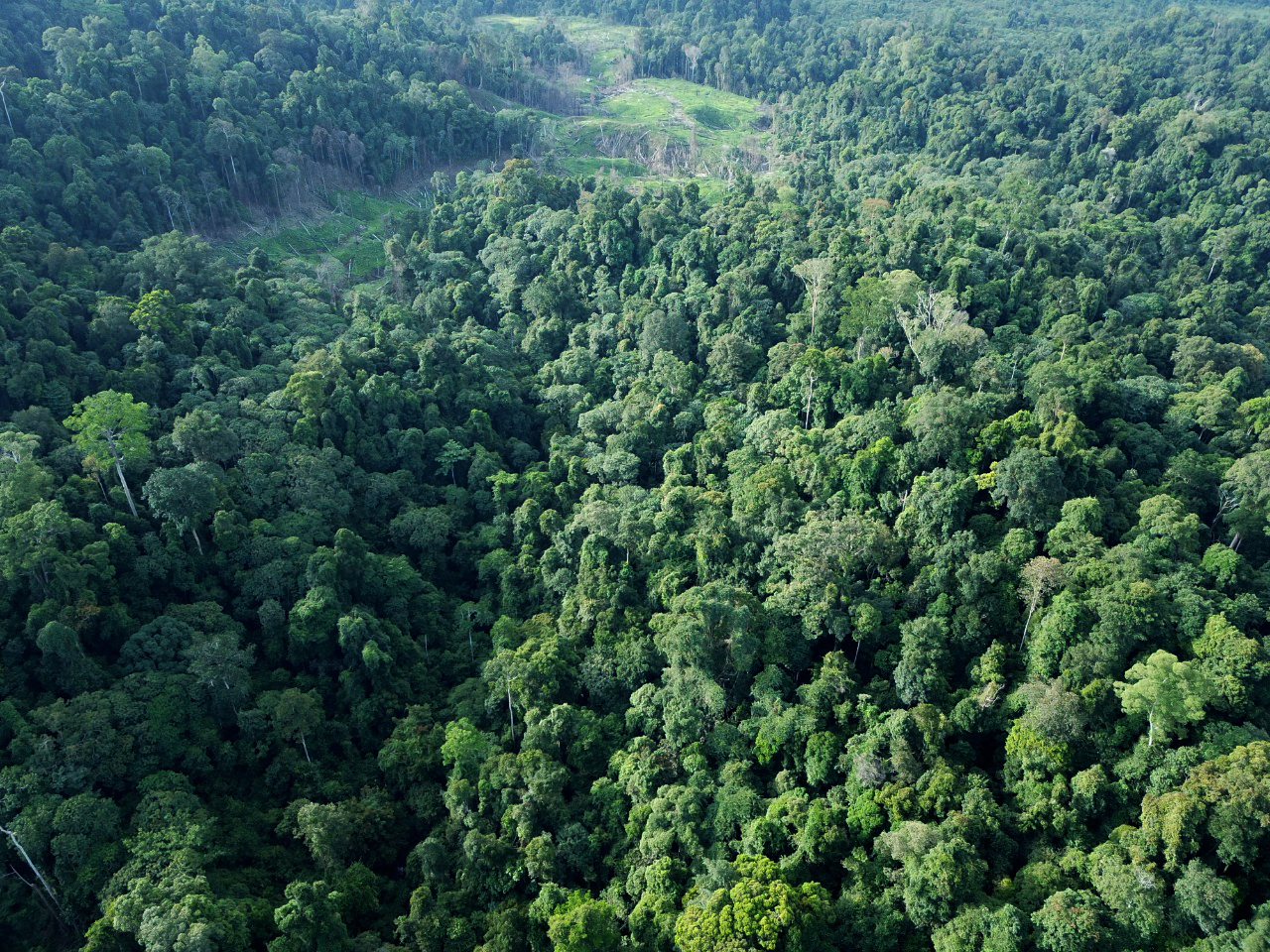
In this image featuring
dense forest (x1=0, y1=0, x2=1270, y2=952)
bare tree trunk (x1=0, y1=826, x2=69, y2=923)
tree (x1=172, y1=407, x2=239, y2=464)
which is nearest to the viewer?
bare tree trunk (x1=0, y1=826, x2=69, y2=923)

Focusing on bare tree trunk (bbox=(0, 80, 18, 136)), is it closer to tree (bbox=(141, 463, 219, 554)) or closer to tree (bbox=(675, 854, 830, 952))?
tree (bbox=(141, 463, 219, 554))

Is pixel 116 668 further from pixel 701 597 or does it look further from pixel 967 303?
pixel 967 303


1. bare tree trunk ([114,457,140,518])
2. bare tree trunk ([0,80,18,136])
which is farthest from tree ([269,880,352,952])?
bare tree trunk ([0,80,18,136])

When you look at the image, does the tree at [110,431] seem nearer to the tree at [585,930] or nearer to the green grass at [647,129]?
the tree at [585,930]

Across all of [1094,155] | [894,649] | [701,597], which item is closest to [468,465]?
[701,597]

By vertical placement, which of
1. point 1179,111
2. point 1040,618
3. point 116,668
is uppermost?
point 1179,111

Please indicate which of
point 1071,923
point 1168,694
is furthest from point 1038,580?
point 1071,923

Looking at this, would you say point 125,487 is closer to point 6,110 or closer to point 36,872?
point 36,872
